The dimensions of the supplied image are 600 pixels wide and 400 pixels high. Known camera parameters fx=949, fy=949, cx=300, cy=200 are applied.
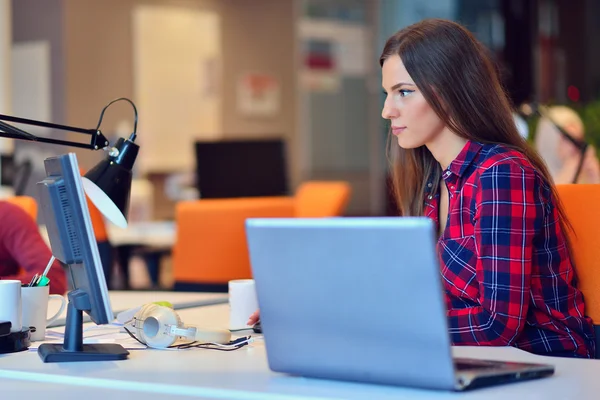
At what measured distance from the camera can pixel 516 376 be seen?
53.1 inches

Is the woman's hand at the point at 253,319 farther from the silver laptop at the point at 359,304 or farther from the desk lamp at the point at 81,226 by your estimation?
the silver laptop at the point at 359,304

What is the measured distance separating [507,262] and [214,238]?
2.99 metres

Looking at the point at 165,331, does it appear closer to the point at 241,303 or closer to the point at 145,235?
the point at 241,303

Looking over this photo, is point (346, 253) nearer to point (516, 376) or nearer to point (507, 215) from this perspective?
point (516, 376)

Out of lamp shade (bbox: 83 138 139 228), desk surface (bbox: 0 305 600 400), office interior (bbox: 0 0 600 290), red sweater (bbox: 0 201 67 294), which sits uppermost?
office interior (bbox: 0 0 600 290)

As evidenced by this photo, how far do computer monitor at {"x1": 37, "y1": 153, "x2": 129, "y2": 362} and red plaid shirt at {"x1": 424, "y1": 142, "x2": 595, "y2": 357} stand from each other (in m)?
0.65

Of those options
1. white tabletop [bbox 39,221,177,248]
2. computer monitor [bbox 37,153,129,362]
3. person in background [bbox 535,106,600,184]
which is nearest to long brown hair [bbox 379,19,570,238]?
computer monitor [bbox 37,153,129,362]

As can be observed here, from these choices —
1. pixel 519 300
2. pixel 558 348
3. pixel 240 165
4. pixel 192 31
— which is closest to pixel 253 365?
pixel 519 300

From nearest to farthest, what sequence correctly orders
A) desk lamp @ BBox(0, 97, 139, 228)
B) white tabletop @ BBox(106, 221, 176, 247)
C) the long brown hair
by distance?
desk lamp @ BBox(0, 97, 139, 228) → the long brown hair → white tabletop @ BBox(106, 221, 176, 247)

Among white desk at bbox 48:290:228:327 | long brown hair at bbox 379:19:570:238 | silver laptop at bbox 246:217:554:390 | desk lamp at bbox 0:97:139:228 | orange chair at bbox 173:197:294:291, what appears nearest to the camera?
silver laptop at bbox 246:217:554:390

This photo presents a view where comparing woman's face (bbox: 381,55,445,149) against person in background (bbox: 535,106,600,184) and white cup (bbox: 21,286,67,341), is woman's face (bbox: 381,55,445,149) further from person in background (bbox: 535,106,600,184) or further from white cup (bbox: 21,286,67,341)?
person in background (bbox: 535,106,600,184)

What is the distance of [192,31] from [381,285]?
8151 mm

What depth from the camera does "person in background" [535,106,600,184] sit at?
5.13 m

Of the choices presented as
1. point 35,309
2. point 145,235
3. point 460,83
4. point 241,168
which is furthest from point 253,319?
point 145,235
